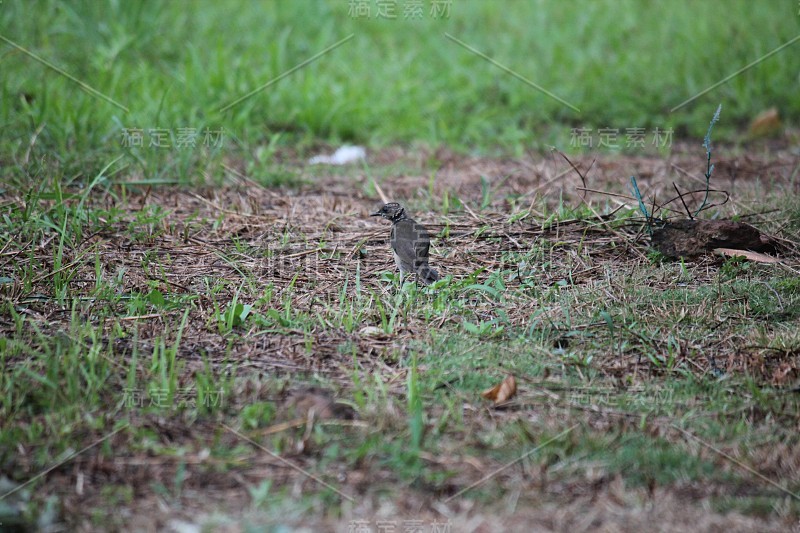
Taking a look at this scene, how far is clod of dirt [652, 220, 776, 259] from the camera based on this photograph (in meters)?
3.97

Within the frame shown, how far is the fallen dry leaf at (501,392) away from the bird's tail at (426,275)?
3.05 feet

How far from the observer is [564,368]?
3.10 meters

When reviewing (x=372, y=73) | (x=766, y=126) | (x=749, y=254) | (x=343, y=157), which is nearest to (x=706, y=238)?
(x=749, y=254)

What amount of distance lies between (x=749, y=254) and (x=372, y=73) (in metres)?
4.24

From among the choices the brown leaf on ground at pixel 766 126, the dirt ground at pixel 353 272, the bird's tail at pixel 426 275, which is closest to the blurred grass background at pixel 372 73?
the brown leaf on ground at pixel 766 126

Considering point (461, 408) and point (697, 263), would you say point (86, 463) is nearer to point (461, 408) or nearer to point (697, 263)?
point (461, 408)

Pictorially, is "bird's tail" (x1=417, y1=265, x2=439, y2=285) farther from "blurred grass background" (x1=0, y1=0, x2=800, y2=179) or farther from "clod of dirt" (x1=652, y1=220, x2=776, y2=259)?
"blurred grass background" (x1=0, y1=0, x2=800, y2=179)

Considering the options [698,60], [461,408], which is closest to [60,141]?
[461,408]

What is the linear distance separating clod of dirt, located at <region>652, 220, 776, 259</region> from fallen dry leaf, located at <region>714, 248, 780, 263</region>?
1.1 inches

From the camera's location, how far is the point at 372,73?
7.27 meters

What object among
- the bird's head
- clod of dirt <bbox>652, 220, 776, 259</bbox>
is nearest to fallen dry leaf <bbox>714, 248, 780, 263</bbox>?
clod of dirt <bbox>652, 220, 776, 259</bbox>

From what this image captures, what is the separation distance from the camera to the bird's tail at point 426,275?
3742mm

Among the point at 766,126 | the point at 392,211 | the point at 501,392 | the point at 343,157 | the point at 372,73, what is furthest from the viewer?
the point at 372,73

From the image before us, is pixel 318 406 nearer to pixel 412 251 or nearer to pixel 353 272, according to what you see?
pixel 412 251
